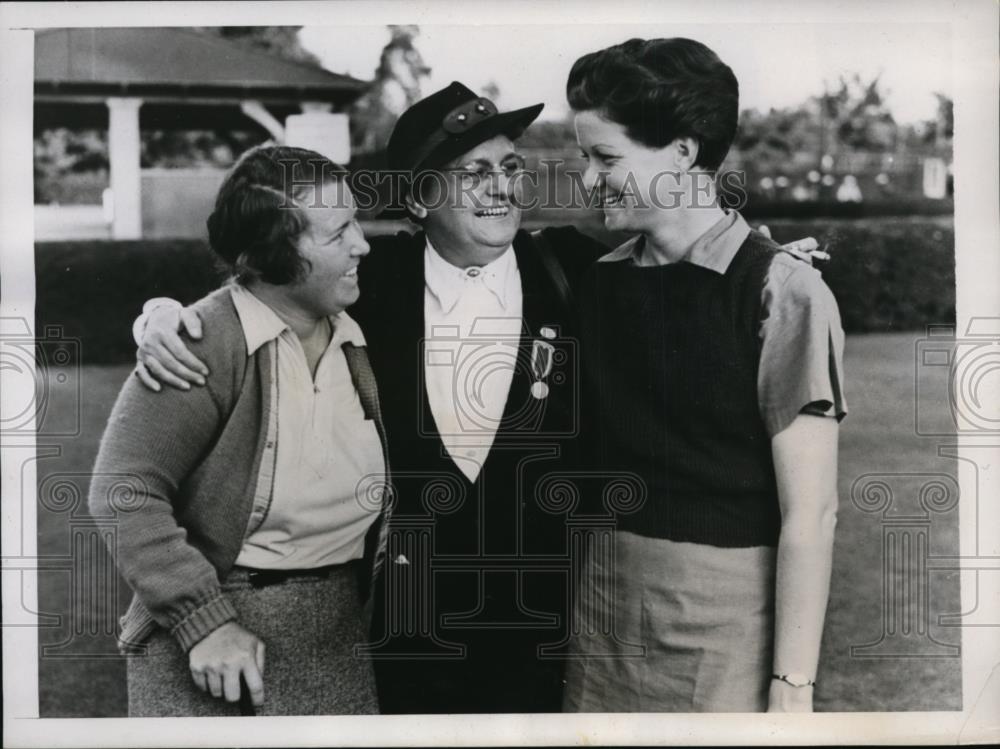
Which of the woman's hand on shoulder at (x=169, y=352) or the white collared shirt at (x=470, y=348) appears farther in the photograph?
the white collared shirt at (x=470, y=348)

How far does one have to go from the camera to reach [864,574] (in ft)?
13.8

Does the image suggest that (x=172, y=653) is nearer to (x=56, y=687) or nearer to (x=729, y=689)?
(x=56, y=687)

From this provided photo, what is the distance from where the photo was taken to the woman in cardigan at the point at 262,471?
4031 mm

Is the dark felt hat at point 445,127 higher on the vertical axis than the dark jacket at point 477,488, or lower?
higher

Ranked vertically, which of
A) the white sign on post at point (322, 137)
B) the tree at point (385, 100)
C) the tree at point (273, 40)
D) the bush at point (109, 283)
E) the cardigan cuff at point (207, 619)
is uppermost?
the tree at point (273, 40)

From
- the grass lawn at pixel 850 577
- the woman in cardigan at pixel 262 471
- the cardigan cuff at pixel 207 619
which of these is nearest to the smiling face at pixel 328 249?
the woman in cardigan at pixel 262 471

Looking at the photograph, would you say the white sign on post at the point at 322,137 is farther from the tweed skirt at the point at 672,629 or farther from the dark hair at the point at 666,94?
the tweed skirt at the point at 672,629

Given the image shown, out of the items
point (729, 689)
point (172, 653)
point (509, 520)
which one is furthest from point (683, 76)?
point (172, 653)

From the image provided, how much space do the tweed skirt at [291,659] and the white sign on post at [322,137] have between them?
1.42m

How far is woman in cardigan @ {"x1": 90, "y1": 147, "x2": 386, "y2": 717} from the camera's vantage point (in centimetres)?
403

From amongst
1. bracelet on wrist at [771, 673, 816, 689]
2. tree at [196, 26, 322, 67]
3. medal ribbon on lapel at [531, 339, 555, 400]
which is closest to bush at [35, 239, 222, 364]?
tree at [196, 26, 322, 67]

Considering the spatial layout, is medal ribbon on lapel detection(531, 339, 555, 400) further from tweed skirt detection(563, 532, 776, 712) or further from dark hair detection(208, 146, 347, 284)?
dark hair detection(208, 146, 347, 284)

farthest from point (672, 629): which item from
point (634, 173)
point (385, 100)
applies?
point (385, 100)

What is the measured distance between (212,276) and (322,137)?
2.00 feet
